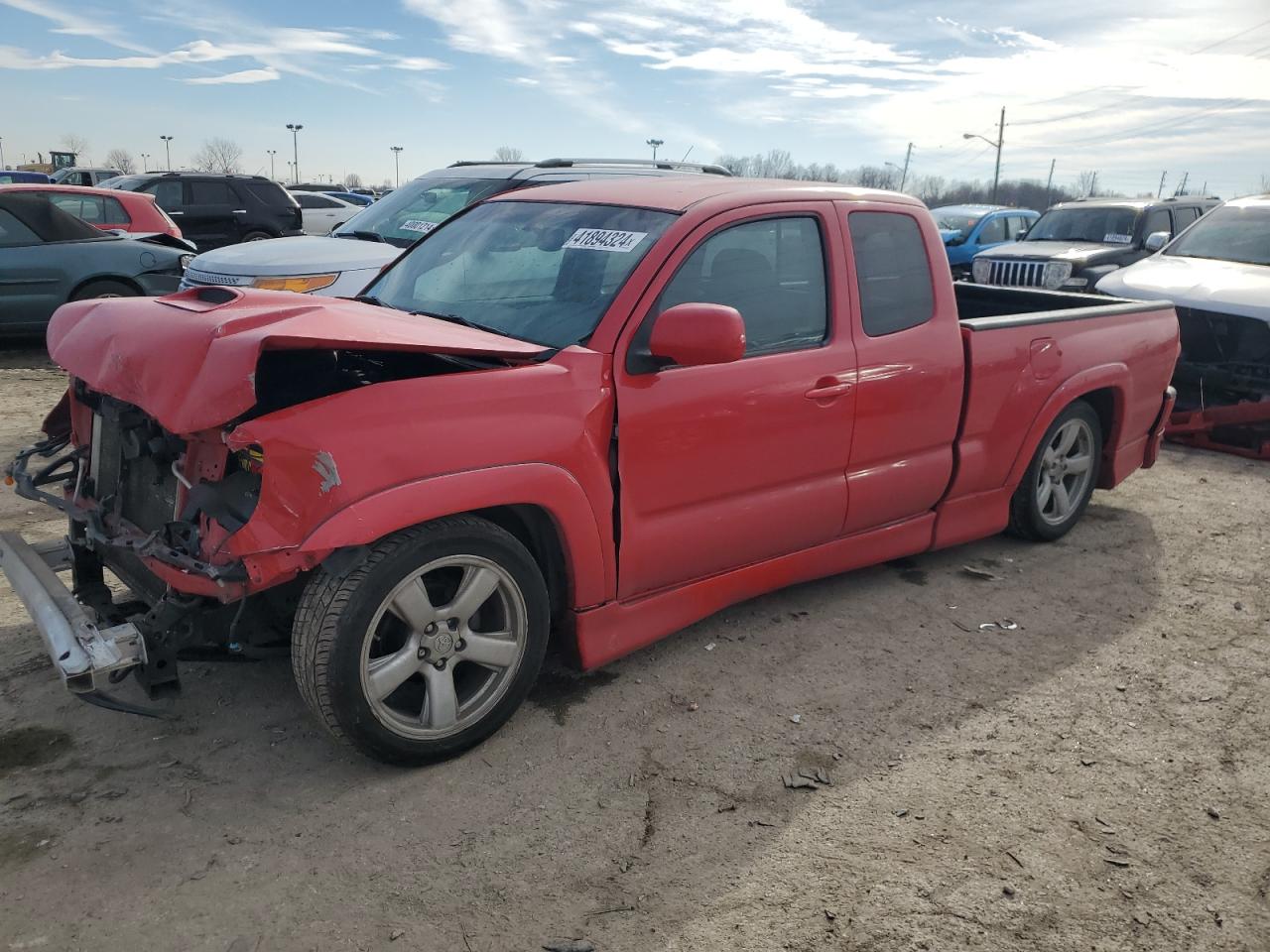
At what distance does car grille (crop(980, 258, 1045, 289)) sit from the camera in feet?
39.9

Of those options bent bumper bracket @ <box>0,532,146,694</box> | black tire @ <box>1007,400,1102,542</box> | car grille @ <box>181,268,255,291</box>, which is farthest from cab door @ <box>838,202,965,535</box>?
car grille @ <box>181,268,255,291</box>

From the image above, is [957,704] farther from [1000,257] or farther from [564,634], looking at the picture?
[1000,257]

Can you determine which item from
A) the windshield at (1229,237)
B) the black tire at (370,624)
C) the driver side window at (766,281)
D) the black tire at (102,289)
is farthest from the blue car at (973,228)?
the black tire at (370,624)

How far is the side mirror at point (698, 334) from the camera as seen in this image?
3209 millimetres

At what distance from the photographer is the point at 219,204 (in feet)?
57.5

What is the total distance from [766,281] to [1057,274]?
368 inches

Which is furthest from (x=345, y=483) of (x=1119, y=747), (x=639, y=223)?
(x=1119, y=747)

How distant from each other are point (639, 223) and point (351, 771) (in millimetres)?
2183

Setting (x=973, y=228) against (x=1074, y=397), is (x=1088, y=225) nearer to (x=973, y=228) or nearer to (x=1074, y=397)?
(x=973, y=228)

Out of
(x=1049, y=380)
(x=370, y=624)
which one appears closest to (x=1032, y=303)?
(x=1049, y=380)

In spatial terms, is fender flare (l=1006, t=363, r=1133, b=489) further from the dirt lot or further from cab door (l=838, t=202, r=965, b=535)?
the dirt lot

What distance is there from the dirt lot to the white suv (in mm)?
3638

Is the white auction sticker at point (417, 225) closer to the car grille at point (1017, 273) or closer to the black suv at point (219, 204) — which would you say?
the car grille at point (1017, 273)

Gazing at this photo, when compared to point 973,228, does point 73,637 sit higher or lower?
lower
